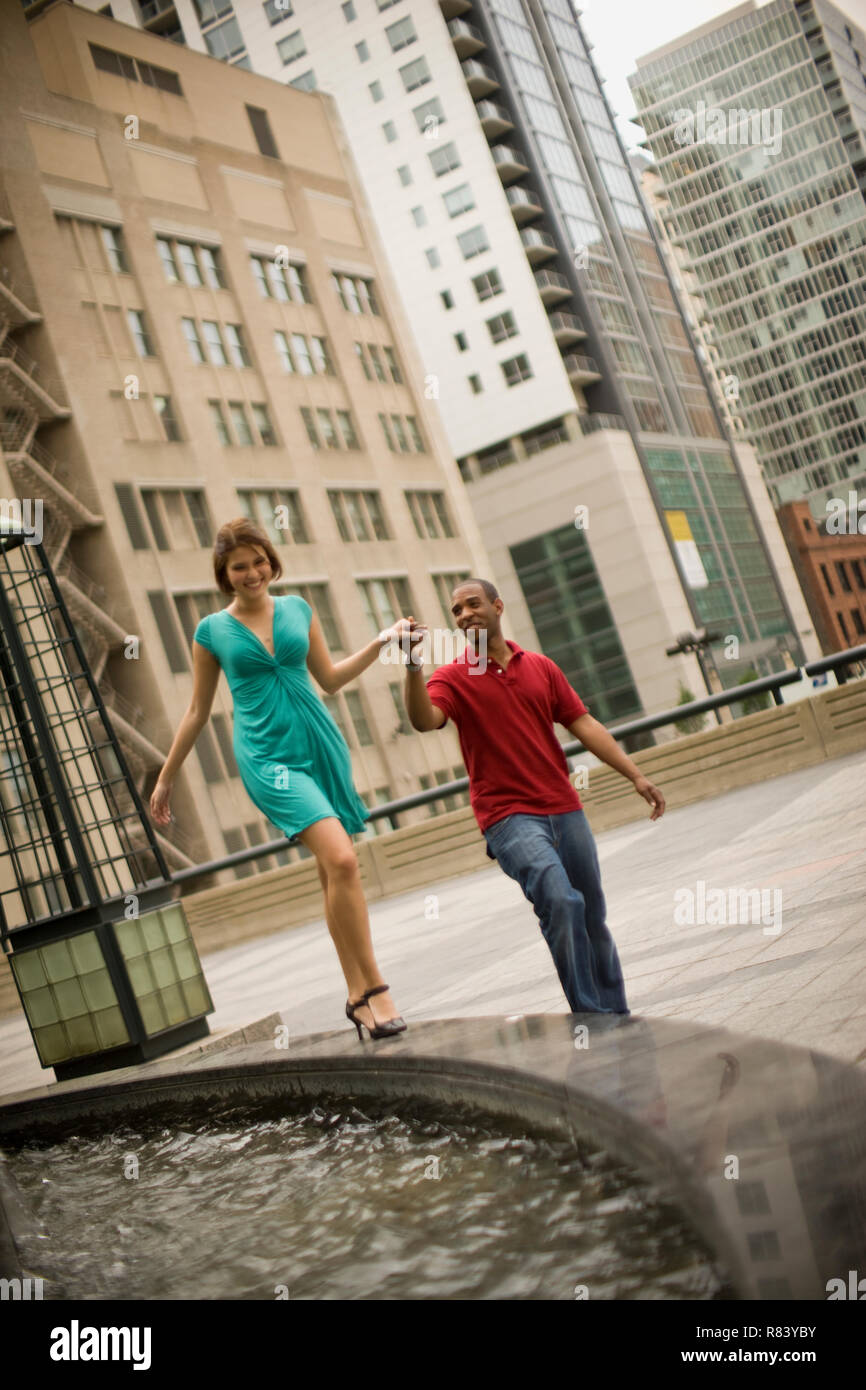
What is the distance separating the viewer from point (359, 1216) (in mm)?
3541

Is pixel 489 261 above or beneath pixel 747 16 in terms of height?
beneath

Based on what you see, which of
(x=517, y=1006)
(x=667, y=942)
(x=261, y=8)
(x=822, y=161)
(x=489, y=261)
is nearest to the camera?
(x=517, y=1006)

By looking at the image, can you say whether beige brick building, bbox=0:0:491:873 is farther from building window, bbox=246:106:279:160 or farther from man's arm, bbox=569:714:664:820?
man's arm, bbox=569:714:664:820

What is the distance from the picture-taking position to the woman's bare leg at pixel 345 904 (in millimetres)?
5102

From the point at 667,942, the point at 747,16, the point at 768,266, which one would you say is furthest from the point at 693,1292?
the point at 747,16

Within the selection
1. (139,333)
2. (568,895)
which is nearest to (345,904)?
(568,895)

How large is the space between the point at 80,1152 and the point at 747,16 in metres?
159

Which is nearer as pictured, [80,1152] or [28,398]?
[80,1152]

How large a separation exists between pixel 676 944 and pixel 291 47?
8696 centimetres

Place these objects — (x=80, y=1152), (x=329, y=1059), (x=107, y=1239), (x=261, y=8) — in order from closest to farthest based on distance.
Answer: (x=107, y=1239) → (x=329, y=1059) → (x=80, y=1152) → (x=261, y=8)

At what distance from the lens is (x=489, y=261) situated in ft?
253

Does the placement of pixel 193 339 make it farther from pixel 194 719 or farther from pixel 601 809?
pixel 194 719

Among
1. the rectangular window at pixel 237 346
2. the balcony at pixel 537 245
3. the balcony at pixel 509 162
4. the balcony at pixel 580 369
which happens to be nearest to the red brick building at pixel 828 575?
the balcony at pixel 580 369
